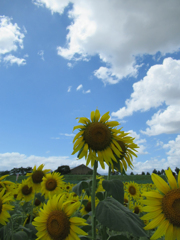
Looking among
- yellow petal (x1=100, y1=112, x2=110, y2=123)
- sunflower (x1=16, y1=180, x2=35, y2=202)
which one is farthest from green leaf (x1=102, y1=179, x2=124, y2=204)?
sunflower (x1=16, y1=180, x2=35, y2=202)

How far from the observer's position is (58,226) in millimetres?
2307

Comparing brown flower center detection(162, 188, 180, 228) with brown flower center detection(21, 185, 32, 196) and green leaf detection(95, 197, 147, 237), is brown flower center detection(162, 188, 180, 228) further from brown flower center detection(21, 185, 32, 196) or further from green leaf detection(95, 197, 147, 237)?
brown flower center detection(21, 185, 32, 196)

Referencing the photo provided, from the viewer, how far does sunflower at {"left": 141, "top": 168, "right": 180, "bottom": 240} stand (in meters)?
1.86

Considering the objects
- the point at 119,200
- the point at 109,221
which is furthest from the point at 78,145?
the point at 109,221

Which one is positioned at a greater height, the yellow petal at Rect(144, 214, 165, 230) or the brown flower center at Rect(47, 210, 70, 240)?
the yellow petal at Rect(144, 214, 165, 230)

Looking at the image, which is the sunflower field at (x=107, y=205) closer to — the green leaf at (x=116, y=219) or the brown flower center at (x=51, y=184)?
the green leaf at (x=116, y=219)

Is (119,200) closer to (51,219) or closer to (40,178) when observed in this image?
(51,219)

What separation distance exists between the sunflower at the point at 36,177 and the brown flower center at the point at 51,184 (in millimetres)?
223

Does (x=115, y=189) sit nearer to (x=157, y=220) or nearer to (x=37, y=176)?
(x=157, y=220)

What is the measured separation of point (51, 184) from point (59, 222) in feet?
9.86

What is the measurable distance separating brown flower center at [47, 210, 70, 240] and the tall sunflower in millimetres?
754

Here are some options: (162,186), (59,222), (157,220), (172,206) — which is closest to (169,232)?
(157,220)

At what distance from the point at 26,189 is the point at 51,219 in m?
3.45

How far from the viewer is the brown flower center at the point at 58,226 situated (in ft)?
7.47
